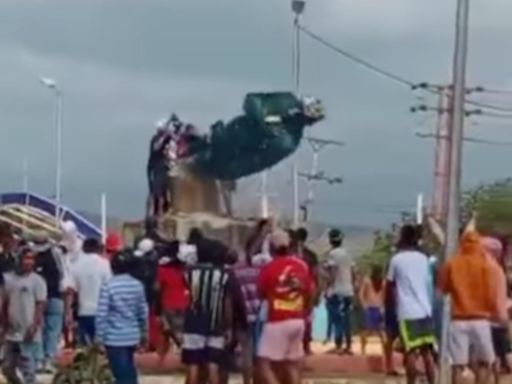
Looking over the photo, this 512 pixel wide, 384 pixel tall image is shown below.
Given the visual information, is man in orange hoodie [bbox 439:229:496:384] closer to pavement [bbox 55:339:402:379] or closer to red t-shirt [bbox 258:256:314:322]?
red t-shirt [bbox 258:256:314:322]

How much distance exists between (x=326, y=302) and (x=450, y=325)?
351 inches

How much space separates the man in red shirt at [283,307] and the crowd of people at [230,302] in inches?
0.5

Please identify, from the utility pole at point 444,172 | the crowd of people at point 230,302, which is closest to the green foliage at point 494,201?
the utility pole at point 444,172

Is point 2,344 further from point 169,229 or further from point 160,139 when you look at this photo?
point 160,139

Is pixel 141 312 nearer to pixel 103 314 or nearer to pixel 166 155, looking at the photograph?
pixel 103 314

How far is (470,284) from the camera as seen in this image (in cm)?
A: 2011

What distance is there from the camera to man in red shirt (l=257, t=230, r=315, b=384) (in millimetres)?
19281

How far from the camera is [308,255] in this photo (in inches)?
992

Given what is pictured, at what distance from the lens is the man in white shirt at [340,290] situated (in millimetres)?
27812

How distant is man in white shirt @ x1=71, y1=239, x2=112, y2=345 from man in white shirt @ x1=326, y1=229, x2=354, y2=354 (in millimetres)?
4485

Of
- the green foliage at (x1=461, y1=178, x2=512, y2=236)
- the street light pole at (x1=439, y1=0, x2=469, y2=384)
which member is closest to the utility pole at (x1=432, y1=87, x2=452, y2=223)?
the street light pole at (x1=439, y1=0, x2=469, y2=384)

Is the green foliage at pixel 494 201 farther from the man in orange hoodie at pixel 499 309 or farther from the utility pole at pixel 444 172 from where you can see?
the man in orange hoodie at pixel 499 309

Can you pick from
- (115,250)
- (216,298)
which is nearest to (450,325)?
(216,298)


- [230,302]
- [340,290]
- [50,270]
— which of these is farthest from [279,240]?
[340,290]
